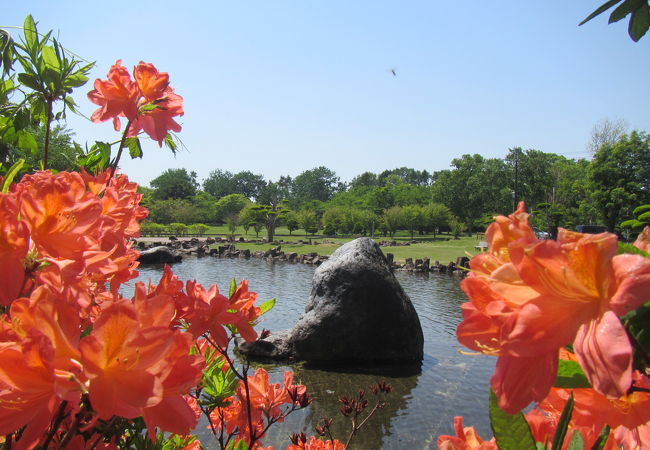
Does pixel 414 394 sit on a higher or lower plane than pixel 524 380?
lower

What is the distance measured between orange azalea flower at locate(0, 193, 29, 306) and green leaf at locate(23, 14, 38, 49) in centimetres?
98

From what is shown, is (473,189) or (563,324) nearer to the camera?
(563,324)

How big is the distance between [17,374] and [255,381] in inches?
48.8

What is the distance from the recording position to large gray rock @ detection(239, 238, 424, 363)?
302 inches

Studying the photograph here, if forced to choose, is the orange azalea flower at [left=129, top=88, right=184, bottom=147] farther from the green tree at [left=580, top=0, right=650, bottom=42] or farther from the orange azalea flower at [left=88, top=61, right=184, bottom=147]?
the green tree at [left=580, top=0, right=650, bottom=42]

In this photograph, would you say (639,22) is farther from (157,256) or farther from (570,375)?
(157,256)

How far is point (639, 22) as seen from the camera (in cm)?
105

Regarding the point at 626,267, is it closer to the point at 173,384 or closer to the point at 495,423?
the point at 495,423

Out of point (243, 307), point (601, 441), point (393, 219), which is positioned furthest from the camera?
point (393, 219)

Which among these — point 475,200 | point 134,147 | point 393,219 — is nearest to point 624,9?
point 134,147

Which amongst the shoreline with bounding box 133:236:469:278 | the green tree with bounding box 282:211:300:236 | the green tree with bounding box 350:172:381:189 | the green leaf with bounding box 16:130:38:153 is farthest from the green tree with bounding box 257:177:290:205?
the green leaf with bounding box 16:130:38:153

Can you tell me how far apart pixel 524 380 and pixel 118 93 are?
1285 mm

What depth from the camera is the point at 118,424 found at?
0.99 meters

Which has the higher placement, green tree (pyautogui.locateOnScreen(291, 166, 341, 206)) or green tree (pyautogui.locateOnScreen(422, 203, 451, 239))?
green tree (pyautogui.locateOnScreen(291, 166, 341, 206))
